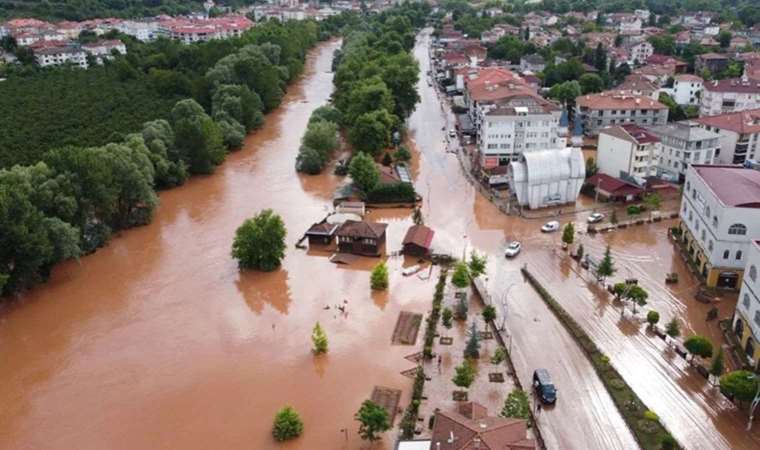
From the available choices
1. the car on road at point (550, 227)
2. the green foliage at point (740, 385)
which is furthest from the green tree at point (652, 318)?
the car on road at point (550, 227)

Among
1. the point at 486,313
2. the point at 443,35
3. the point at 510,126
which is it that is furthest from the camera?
the point at 443,35

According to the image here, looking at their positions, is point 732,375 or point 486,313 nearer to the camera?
point 732,375

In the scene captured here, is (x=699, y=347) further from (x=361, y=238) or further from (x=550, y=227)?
(x=361, y=238)

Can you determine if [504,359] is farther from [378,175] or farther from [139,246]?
[139,246]

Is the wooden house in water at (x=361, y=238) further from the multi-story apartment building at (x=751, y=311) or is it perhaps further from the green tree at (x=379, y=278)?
the multi-story apartment building at (x=751, y=311)

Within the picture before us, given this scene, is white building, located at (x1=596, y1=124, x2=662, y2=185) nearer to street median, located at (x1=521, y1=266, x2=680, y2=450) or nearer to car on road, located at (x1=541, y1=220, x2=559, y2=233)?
car on road, located at (x1=541, y1=220, x2=559, y2=233)

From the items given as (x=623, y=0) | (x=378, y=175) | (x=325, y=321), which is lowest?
(x=325, y=321)

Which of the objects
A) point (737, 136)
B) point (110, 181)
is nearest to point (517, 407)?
point (110, 181)

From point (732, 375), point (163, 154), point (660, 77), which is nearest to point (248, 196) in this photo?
point (163, 154)
